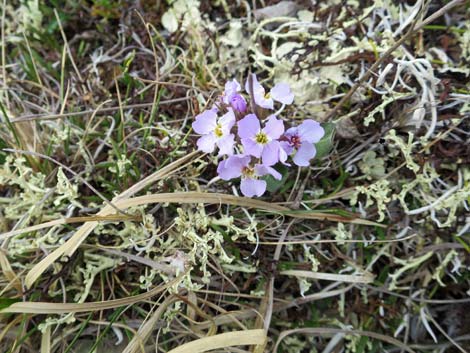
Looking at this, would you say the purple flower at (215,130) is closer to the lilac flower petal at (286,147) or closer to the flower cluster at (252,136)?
the flower cluster at (252,136)

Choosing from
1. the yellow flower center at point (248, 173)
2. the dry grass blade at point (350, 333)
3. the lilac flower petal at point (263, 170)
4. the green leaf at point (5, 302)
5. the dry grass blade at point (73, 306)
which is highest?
the lilac flower petal at point (263, 170)

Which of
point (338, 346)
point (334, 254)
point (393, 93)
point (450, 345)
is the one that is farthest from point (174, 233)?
point (450, 345)

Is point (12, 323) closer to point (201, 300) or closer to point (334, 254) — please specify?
point (201, 300)

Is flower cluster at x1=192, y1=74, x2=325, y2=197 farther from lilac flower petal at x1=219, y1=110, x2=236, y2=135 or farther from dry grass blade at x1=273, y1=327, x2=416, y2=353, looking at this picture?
dry grass blade at x1=273, y1=327, x2=416, y2=353

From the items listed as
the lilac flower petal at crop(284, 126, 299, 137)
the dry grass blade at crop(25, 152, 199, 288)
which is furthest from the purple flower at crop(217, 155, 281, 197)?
the dry grass blade at crop(25, 152, 199, 288)

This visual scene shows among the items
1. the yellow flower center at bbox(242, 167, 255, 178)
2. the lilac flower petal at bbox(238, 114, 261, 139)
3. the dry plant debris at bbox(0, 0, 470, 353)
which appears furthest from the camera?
the dry plant debris at bbox(0, 0, 470, 353)

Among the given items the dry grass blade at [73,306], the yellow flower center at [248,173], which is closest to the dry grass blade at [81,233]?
the dry grass blade at [73,306]
